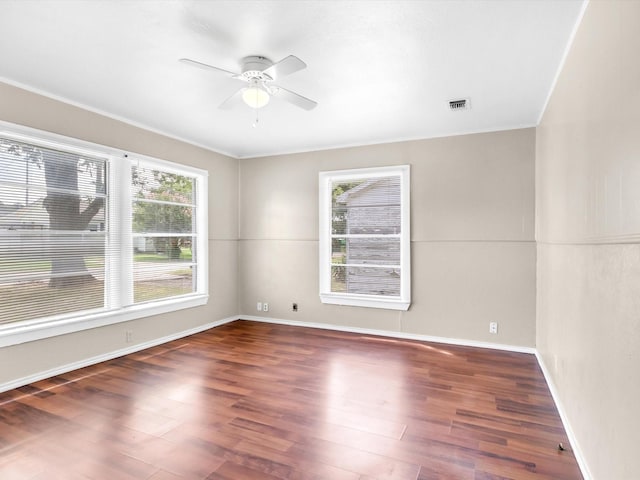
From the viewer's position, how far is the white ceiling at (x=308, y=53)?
2129 mm

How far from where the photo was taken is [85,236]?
375 cm

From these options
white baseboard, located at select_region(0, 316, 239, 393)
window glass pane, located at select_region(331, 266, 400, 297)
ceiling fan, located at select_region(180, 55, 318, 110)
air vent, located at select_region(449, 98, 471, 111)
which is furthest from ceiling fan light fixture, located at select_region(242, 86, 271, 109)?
white baseboard, located at select_region(0, 316, 239, 393)

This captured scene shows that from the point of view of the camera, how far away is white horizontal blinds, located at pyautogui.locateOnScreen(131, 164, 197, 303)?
171 inches

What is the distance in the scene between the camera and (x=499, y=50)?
2.55m

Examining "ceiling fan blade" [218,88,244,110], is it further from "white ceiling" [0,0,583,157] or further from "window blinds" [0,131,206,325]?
"window blinds" [0,131,206,325]

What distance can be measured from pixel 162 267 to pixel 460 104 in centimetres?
393

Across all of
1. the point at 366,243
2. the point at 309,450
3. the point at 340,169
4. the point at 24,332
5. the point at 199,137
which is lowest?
the point at 309,450

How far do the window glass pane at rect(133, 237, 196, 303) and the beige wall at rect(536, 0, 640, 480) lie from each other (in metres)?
4.24

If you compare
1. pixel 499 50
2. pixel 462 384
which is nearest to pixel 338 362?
pixel 462 384

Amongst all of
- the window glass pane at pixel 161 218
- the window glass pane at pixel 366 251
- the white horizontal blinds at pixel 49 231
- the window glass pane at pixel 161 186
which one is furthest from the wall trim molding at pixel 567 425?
the window glass pane at pixel 161 186

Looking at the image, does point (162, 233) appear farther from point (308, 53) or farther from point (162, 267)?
point (308, 53)

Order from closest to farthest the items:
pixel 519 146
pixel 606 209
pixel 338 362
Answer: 1. pixel 606 209
2. pixel 338 362
3. pixel 519 146

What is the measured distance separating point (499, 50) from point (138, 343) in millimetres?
4556

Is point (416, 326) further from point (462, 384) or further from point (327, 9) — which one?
point (327, 9)
